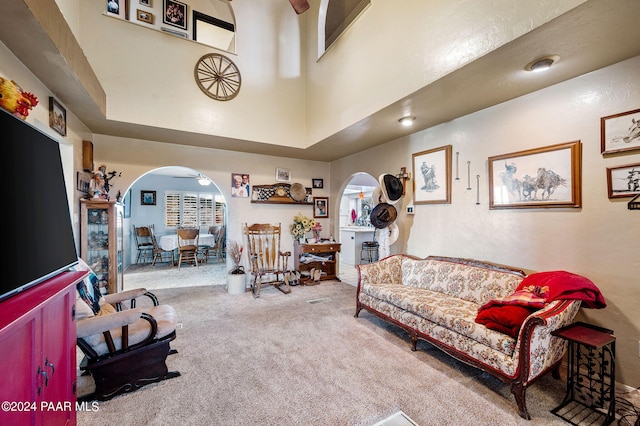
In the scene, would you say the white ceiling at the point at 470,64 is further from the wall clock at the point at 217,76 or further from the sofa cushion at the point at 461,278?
the sofa cushion at the point at 461,278

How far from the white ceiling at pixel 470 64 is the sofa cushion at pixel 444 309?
2.14 m

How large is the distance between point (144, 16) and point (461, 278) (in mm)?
5587

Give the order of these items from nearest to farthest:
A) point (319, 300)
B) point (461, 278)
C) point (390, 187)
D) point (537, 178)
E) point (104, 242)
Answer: point (537, 178), point (461, 278), point (104, 242), point (390, 187), point (319, 300)

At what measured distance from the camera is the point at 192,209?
863 centimetres

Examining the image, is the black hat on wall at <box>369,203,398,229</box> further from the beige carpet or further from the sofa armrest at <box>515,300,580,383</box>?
the sofa armrest at <box>515,300,580,383</box>

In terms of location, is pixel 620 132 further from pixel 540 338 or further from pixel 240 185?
pixel 240 185

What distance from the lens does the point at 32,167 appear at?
1318mm

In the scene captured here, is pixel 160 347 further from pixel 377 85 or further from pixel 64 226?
pixel 377 85

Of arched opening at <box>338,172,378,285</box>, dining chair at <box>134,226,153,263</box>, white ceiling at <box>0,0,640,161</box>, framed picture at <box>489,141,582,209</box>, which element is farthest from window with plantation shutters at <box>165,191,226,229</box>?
framed picture at <box>489,141,582,209</box>

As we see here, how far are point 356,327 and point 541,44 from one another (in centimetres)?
316

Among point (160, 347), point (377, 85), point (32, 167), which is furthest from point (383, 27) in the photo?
point (160, 347)

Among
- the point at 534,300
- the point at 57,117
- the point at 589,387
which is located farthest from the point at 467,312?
the point at 57,117

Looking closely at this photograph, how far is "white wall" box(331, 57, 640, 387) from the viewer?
2.12 meters

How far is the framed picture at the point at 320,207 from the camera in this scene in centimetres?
593
